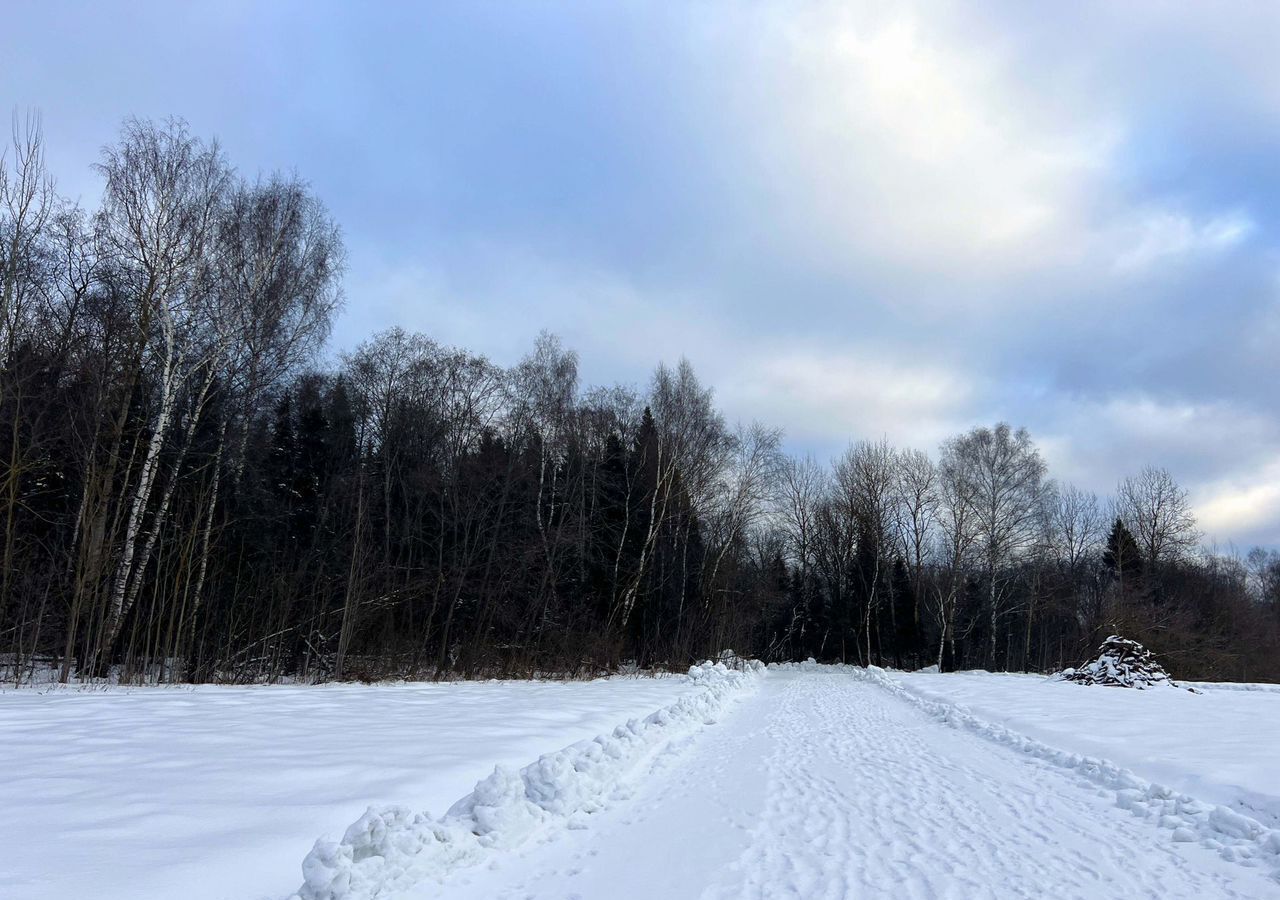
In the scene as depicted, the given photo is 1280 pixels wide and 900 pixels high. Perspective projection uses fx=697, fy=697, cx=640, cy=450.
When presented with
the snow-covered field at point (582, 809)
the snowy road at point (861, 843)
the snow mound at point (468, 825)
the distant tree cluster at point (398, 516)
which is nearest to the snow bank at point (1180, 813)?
the snow-covered field at point (582, 809)

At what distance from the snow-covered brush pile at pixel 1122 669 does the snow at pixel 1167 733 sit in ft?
10.9

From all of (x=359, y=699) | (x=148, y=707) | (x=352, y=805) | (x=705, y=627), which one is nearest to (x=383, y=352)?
(x=705, y=627)

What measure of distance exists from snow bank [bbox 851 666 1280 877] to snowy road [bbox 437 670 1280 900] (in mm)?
139

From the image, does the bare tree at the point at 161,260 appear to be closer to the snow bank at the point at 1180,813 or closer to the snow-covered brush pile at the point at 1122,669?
the snow bank at the point at 1180,813

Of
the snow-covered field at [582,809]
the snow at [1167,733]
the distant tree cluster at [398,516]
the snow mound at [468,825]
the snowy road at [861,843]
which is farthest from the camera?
the distant tree cluster at [398,516]

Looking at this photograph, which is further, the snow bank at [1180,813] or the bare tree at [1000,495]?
the bare tree at [1000,495]

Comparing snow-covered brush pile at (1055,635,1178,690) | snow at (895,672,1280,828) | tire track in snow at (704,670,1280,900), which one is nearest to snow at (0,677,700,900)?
tire track in snow at (704,670,1280,900)

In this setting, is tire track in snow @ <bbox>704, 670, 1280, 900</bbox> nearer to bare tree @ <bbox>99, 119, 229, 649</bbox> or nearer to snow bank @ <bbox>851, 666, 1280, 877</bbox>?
snow bank @ <bbox>851, 666, 1280, 877</bbox>

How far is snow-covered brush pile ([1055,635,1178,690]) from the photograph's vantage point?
22411mm

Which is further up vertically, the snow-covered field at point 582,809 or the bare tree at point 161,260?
the bare tree at point 161,260

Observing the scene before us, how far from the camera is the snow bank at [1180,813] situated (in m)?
4.84

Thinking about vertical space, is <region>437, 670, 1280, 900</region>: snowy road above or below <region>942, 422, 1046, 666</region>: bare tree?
below

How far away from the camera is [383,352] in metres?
29.2

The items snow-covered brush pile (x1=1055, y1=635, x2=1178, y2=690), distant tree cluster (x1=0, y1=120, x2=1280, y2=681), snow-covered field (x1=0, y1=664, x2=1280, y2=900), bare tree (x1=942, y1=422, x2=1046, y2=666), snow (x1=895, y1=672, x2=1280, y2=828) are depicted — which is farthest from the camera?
bare tree (x1=942, y1=422, x2=1046, y2=666)
